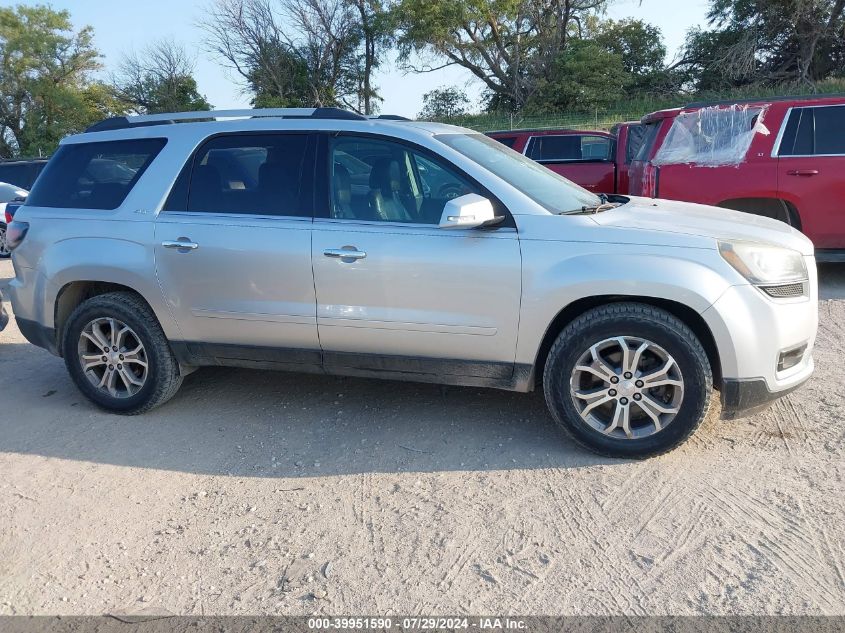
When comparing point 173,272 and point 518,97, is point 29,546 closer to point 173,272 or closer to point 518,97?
point 173,272

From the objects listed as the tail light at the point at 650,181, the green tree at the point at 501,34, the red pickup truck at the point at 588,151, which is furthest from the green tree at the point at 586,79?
the tail light at the point at 650,181

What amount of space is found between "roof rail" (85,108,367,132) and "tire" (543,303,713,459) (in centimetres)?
194

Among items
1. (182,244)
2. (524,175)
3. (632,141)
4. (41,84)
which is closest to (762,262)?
(524,175)

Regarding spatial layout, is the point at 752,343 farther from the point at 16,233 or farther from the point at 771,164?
the point at 16,233

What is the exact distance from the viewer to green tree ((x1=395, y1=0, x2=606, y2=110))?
3241cm

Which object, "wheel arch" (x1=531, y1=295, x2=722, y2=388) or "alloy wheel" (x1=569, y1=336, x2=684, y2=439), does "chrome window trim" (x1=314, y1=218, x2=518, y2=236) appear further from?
"alloy wheel" (x1=569, y1=336, x2=684, y2=439)

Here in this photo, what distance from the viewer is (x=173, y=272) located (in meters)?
4.27

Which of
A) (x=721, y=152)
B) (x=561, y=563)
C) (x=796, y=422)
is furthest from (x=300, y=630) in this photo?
(x=721, y=152)

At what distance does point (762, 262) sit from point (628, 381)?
3.02ft

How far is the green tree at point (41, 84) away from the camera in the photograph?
127 feet

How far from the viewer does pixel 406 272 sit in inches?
149

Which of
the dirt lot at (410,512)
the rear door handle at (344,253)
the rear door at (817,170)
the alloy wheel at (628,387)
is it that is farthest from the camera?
the rear door at (817,170)

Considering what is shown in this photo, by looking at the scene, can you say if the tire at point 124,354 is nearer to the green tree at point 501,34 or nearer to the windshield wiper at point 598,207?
the windshield wiper at point 598,207

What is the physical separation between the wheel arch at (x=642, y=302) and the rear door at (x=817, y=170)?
4.37 meters
